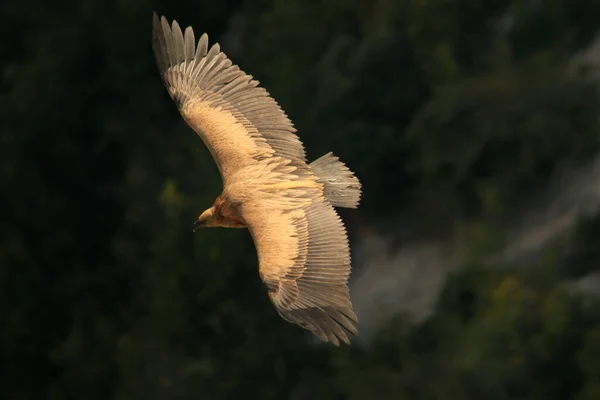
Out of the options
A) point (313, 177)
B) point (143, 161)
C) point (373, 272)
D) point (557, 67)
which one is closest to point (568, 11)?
point (557, 67)

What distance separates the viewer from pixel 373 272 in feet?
94.7

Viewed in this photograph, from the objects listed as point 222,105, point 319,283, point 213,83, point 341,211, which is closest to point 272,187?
point 319,283

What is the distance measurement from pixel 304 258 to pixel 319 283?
0.23 meters


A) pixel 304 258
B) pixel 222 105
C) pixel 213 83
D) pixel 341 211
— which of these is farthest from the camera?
pixel 341 211

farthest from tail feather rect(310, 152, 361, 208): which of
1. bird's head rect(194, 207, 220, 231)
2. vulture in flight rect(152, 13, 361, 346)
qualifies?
bird's head rect(194, 207, 220, 231)

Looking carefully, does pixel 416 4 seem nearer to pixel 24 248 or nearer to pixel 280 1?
pixel 280 1

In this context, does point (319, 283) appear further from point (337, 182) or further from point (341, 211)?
point (341, 211)

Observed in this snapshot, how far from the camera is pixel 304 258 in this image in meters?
11.9

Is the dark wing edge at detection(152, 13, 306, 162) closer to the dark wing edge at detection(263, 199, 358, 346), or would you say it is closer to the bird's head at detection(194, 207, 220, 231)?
the bird's head at detection(194, 207, 220, 231)

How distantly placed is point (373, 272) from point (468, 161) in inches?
94.0

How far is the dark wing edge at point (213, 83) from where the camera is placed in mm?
13156

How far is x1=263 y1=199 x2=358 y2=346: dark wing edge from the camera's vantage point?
452 inches

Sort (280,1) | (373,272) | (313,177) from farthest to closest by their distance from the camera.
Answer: (280,1), (373,272), (313,177)

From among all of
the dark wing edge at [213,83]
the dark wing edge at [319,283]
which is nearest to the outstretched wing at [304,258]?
the dark wing edge at [319,283]
